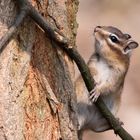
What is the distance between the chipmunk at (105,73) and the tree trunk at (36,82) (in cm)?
77

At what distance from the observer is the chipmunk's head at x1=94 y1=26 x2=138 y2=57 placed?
531 centimetres

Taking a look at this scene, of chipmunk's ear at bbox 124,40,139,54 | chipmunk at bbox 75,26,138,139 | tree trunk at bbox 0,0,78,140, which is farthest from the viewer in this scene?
chipmunk's ear at bbox 124,40,139,54

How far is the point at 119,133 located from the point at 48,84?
0.68 metres

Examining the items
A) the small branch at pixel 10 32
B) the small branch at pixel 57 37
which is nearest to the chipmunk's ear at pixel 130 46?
the small branch at pixel 57 37

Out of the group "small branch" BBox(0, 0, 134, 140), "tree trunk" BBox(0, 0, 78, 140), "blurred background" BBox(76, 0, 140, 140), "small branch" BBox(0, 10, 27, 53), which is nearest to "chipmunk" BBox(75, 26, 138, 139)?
"small branch" BBox(0, 0, 134, 140)

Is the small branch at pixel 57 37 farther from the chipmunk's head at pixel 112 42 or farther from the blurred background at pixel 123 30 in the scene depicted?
the blurred background at pixel 123 30

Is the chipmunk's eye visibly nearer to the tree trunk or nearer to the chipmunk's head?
the chipmunk's head

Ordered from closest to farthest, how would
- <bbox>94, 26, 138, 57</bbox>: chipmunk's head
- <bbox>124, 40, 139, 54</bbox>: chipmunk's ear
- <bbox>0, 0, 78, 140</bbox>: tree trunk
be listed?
<bbox>0, 0, 78, 140</bbox>: tree trunk
<bbox>94, 26, 138, 57</bbox>: chipmunk's head
<bbox>124, 40, 139, 54</bbox>: chipmunk's ear

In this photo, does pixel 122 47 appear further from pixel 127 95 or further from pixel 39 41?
pixel 127 95

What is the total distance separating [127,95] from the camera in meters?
10.9

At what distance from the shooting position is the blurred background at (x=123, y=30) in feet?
32.8

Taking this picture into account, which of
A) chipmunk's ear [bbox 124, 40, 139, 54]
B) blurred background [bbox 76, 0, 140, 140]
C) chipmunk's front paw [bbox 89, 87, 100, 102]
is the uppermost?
chipmunk's ear [bbox 124, 40, 139, 54]

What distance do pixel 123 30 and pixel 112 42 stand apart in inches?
281

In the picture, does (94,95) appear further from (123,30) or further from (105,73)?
(123,30)
